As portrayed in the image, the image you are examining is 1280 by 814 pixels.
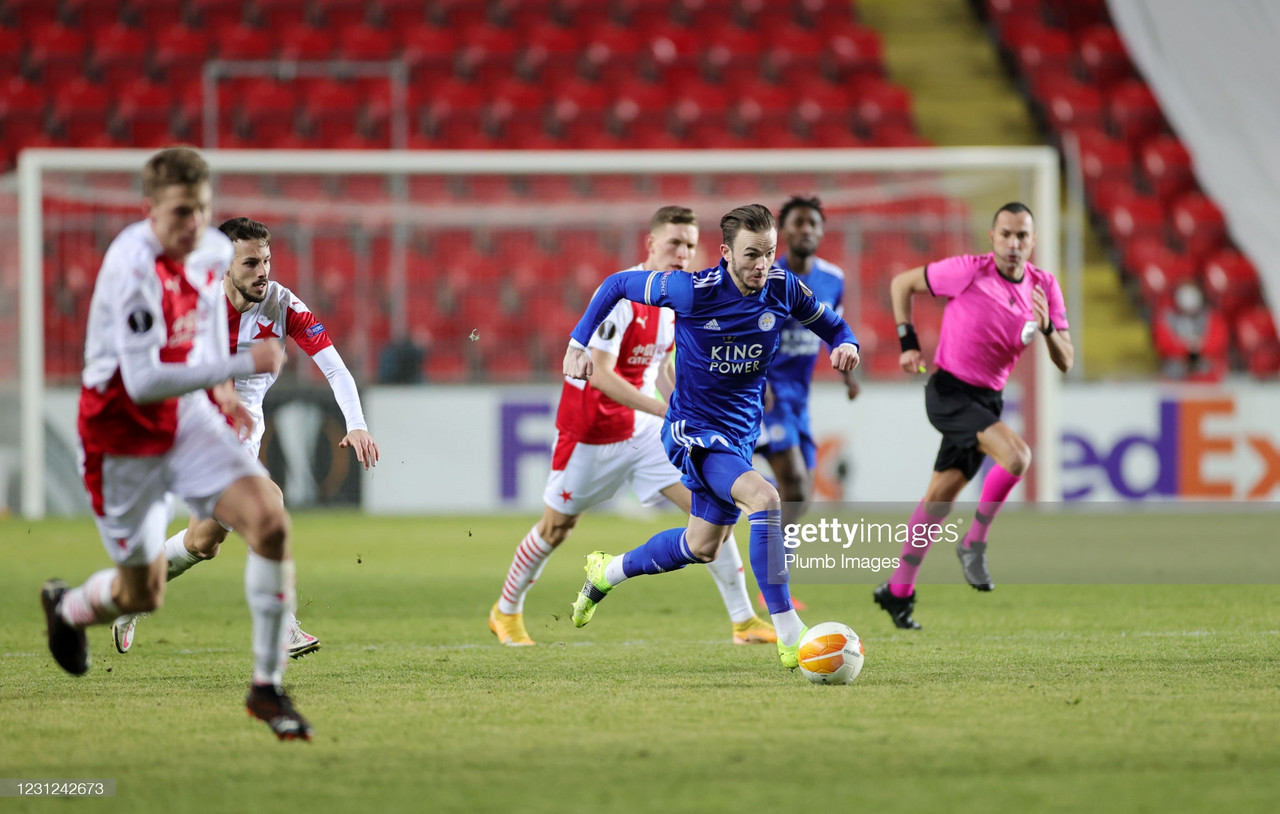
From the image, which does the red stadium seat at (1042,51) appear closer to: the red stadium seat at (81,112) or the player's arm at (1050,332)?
the red stadium seat at (81,112)

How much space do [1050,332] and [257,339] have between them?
4010 mm

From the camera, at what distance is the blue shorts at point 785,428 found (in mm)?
8531

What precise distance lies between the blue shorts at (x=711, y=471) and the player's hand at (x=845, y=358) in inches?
22.9

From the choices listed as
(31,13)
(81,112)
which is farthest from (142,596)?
(31,13)

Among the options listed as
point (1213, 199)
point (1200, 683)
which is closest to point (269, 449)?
point (1200, 683)

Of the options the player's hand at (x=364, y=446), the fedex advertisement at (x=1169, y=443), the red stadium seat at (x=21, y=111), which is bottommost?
the fedex advertisement at (x=1169, y=443)

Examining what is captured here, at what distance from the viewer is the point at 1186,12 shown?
20.0 m

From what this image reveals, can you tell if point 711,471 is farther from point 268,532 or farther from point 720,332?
point 268,532

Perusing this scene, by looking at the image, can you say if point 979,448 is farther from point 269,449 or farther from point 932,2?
point 932,2

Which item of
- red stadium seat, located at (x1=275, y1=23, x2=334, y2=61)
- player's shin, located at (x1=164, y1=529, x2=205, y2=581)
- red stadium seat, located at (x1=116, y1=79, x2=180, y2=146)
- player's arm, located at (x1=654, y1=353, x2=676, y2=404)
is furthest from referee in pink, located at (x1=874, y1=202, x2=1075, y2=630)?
red stadium seat, located at (x1=275, y1=23, x2=334, y2=61)

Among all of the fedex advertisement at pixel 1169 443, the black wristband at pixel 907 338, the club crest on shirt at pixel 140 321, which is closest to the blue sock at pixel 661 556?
the black wristband at pixel 907 338

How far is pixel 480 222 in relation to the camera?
579 inches

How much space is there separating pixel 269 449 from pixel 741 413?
8853 mm

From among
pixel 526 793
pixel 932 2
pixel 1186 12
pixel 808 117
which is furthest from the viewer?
pixel 932 2
